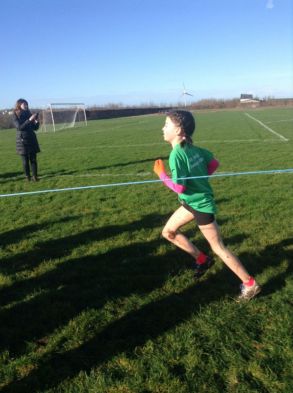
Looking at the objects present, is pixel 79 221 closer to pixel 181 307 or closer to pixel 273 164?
pixel 181 307

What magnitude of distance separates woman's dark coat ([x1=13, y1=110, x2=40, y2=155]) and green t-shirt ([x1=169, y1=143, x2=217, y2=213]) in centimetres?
704

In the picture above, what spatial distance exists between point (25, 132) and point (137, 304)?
7296 millimetres

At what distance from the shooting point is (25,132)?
33.6 feet

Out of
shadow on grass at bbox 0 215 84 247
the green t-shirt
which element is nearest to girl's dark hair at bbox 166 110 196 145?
the green t-shirt

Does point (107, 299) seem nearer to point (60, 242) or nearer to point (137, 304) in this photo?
point (137, 304)

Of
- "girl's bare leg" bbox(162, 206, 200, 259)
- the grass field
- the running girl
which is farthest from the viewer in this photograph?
"girl's bare leg" bbox(162, 206, 200, 259)

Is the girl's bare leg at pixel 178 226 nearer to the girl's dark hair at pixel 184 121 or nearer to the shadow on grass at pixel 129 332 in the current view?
the shadow on grass at pixel 129 332

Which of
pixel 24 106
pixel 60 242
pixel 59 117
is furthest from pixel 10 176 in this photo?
pixel 59 117

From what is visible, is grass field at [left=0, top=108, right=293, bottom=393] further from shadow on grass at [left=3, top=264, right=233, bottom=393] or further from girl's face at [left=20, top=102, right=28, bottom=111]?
girl's face at [left=20, top=102, right=28, bottom=111]

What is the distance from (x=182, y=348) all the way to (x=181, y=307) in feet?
2.17

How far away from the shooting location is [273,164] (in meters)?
11.9

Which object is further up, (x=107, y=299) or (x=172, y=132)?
(x=172, y=132)

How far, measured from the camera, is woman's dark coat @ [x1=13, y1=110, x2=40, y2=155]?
1007 cm

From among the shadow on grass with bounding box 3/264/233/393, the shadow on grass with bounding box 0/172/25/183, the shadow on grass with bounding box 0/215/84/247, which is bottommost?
the shadow on grass with bounding box 3/264/233/393
